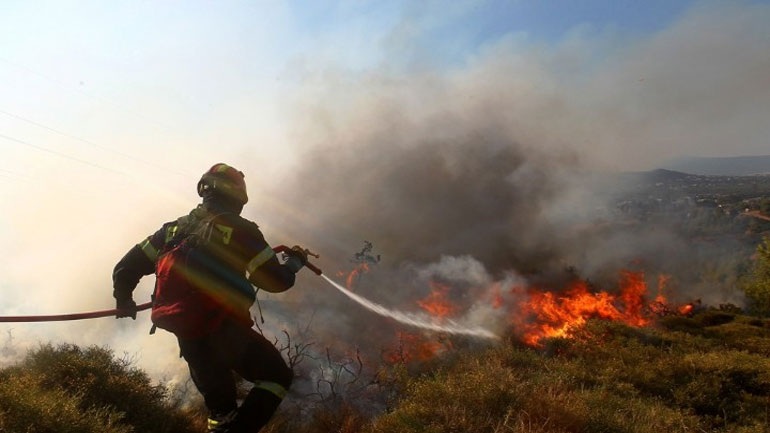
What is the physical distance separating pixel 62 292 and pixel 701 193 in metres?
80.9

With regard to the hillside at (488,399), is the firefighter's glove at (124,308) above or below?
above

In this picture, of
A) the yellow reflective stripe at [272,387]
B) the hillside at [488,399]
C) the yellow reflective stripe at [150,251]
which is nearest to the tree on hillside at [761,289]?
the hillside at [488,399]

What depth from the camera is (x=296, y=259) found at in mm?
3369

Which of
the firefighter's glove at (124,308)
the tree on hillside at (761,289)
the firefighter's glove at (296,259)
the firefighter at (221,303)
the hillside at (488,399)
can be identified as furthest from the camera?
the tree on hillside at (761,289)

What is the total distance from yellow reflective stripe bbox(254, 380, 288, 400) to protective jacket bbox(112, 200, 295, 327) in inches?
16.4

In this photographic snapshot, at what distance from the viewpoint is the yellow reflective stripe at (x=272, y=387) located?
2.94 m

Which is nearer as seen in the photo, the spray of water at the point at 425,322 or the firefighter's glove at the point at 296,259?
the firefighter's glove at the point at 296,259

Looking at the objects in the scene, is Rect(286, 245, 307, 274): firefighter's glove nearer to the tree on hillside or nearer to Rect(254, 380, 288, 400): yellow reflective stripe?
Rect(254, 380, 288, 400): yellow reflective stripe

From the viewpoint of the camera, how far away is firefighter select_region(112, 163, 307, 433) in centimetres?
279

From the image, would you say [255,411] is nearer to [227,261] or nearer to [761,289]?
[227,261]

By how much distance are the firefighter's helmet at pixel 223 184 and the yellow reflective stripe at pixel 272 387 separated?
1.27m

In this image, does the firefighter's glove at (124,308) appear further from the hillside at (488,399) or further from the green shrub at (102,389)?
the green shrub at (102,389)

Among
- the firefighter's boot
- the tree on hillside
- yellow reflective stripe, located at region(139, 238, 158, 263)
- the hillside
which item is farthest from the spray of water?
the tree on hillside

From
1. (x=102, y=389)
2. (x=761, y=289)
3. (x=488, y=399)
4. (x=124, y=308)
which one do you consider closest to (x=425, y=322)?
(x=488, y=399)
